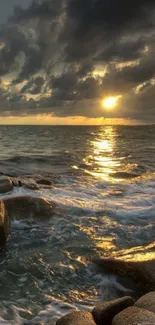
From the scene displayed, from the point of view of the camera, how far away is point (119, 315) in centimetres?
335

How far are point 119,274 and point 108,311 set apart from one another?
1.55 m

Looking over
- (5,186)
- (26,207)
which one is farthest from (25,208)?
(5,186)

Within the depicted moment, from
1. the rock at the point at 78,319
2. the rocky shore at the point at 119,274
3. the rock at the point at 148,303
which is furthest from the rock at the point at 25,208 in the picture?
the rock at the point at 148,303

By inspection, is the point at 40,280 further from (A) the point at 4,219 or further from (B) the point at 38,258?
(A) the point at 4,219

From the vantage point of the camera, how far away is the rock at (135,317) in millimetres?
3077

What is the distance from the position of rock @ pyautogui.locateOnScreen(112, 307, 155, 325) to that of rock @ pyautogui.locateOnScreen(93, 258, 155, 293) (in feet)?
4.93

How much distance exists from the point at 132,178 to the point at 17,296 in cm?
1166

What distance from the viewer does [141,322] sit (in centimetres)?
307

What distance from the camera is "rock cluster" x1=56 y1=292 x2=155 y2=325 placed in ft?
10.4

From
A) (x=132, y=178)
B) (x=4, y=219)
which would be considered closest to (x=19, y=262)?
(x=4, y=219)

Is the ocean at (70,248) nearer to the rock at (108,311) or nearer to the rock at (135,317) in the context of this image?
the rock at (108,311)

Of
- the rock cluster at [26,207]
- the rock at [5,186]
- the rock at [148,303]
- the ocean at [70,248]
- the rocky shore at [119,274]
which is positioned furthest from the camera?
the rock at [5,186]

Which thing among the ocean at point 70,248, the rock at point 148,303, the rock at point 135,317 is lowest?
the ocean at point 70,248

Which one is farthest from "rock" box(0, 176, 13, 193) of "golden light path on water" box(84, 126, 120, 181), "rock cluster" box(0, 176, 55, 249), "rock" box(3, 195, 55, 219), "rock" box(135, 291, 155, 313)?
"rock" box(135, 291, 155, 313)
